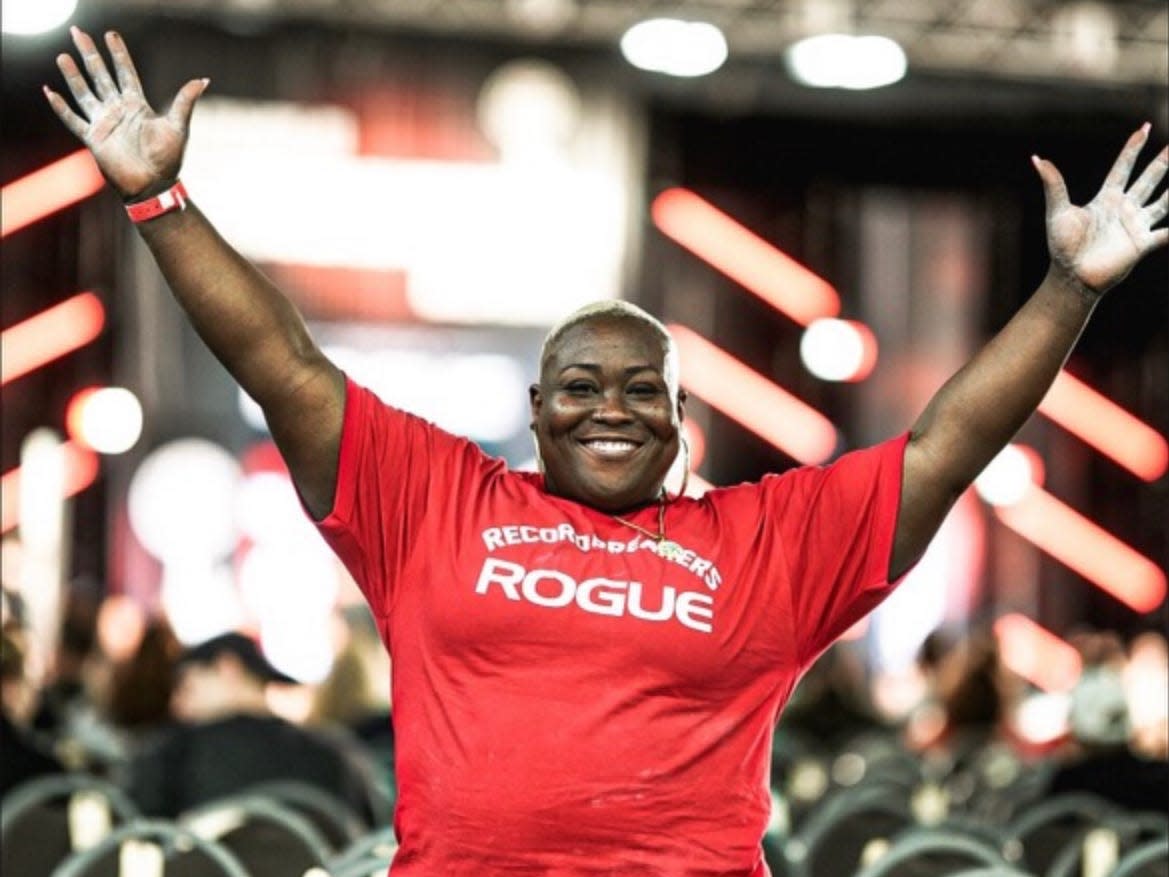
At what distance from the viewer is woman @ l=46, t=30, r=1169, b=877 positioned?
3.65m

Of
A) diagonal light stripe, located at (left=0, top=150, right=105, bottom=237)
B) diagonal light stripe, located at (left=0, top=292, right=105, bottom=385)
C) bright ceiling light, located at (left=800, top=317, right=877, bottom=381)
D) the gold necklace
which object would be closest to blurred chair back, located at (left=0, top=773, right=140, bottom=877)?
the gold necklace

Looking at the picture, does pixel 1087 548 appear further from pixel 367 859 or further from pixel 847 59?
pixel 367 859

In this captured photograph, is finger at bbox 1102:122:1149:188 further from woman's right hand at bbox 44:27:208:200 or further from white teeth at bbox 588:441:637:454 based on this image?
woman's right hand at bbox 44:27:208:200

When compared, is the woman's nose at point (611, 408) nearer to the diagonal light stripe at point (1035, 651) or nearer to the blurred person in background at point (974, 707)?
the blurred person in background at point (974, 707)

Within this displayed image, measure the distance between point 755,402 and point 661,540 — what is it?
773 inches

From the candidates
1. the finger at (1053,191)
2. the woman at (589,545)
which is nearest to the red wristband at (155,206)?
the woman at (589,545)

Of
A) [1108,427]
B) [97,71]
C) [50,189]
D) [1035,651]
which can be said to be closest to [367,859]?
[97,71]

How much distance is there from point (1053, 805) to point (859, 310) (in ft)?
55.2

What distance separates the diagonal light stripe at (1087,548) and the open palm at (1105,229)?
17463 millimetres

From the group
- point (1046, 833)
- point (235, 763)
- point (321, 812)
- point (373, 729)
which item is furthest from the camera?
point (373, 729)

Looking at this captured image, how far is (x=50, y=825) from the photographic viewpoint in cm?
676

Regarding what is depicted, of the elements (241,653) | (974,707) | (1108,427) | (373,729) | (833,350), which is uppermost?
(833,350)

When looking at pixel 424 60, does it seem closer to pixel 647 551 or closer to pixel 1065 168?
pixel 1065 168

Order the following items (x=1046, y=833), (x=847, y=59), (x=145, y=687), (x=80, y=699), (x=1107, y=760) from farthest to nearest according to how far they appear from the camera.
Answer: (x=847, y=59)
(x=80, y=699)
(x=145, y=687)
(x=1107, y=760)
(x=1046, y=833)
